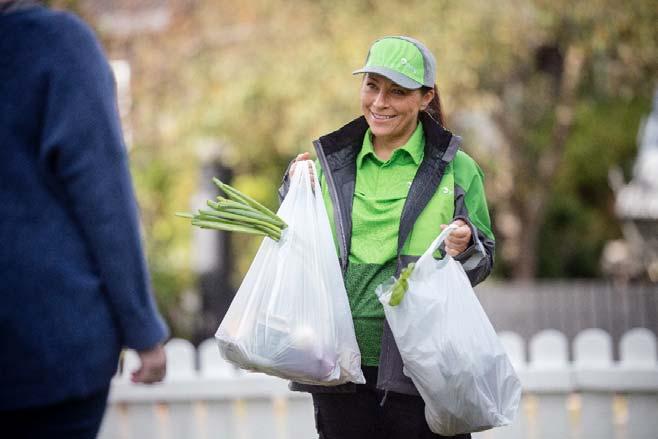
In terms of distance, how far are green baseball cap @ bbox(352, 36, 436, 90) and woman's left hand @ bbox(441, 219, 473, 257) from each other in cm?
43

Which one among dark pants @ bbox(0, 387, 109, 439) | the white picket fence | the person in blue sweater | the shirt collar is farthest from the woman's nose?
the white picket fence

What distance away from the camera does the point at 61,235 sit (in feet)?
6.87

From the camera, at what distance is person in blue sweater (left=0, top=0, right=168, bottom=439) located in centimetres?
205

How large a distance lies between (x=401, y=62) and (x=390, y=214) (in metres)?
0.44

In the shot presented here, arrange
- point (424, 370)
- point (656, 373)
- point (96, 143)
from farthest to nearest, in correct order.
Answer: point (656, 373) < point (424, 370) < point (96, 143)

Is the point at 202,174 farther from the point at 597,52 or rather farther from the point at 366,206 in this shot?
the point at 366,206

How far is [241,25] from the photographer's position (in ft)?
33.1

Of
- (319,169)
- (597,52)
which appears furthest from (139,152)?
(319,169)

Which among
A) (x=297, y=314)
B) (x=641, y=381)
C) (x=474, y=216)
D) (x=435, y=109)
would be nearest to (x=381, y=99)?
(x=435, y=109)

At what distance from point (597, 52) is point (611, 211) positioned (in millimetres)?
7464

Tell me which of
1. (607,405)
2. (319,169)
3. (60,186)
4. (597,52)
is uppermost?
(597,52)

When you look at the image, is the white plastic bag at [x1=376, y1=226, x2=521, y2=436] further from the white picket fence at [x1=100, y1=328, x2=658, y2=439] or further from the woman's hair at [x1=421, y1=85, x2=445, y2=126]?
the white picket fence at [x1=100, y1=328, x2=658, y2=439]

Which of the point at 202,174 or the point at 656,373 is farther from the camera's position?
the point at 202,174

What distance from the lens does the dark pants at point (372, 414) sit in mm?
3002
